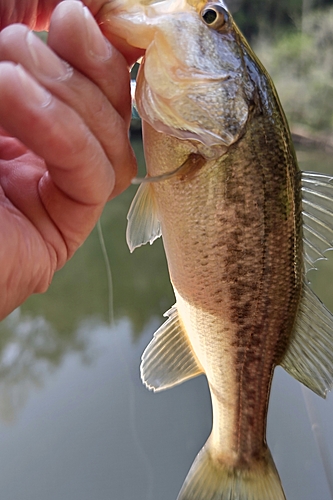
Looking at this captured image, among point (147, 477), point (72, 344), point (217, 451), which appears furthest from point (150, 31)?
point (72, 344)

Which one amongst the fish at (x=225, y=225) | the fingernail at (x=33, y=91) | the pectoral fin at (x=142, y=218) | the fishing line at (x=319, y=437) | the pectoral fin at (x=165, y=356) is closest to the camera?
the fingernail at (x=33, y=91)

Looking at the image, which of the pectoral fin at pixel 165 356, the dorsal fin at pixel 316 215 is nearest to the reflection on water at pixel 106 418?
the pectoral fin at pixel 165 356

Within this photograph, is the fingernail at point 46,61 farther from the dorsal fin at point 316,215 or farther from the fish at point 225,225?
the dorsal fin at point 316,215

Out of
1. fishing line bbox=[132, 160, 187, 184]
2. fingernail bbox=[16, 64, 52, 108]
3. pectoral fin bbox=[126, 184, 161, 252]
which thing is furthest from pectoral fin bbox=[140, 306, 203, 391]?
fingernail bbox=[16, 64, 52, 108]

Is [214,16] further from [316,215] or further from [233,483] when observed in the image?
[233,483]

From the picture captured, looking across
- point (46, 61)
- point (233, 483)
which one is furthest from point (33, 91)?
point (233, 483)

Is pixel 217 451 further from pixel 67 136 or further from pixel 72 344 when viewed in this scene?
pixel 72 344
